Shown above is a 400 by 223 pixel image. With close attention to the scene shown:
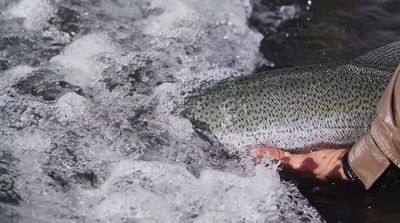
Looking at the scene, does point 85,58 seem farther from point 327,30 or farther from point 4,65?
point 327,30

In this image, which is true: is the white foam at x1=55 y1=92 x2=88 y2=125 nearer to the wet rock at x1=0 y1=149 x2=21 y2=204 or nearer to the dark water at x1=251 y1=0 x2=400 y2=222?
the wet rock at x1=0 y1=149 x2=21 y2=204

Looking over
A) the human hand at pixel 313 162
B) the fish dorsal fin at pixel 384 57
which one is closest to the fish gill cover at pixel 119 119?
the human hand at pixel 313 162

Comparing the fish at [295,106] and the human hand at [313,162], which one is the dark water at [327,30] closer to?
the fish at [295,106]

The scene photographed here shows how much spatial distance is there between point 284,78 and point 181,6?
1.83 meters

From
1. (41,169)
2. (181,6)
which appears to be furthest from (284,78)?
(181,6)

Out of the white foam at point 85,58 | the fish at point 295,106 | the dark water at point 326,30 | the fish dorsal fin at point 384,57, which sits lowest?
the white foam at point 85,58

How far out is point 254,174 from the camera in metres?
3.36

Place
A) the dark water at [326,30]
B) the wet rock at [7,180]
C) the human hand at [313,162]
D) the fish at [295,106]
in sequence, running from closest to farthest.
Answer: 1. the wet rock at [7,180]
2. the human hand at [313,162]
3. the fish at [295,106]
4. the dark water at [326,30]

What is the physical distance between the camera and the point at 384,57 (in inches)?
145

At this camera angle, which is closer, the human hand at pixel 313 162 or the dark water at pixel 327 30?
the human hand at pixel 313 162

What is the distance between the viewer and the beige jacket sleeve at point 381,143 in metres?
2.88

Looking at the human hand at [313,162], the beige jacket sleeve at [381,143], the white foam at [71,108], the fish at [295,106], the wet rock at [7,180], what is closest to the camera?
the beige jacket sleeve at [381,143]

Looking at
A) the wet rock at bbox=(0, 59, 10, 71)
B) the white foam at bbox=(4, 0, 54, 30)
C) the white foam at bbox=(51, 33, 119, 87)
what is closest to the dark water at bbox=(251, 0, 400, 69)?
the white foam at bbox=(51, 33, 119, 87)

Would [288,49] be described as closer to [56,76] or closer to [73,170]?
[56,76]
